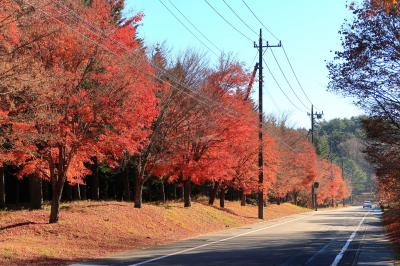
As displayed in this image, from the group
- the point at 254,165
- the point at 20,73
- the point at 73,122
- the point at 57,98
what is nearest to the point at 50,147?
the point at 73,122

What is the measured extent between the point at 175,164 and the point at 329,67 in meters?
15.5

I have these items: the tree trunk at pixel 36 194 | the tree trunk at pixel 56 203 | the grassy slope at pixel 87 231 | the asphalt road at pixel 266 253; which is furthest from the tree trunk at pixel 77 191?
the asphalt road at pixel 266 253

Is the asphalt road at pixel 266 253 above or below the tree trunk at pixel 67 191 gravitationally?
below

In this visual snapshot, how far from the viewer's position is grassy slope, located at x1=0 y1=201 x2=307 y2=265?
638 inches

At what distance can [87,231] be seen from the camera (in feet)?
68.0

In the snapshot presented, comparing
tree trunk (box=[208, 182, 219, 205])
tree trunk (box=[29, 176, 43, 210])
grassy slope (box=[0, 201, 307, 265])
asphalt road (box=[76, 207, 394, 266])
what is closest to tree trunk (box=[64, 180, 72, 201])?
grassy slope (box=[0, 201, 307, 265])

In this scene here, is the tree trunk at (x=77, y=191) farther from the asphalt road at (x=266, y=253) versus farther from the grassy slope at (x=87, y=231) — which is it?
the asphalt road at (x=266, y=253)

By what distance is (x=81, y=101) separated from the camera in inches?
760

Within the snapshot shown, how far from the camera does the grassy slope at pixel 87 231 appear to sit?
1621cm

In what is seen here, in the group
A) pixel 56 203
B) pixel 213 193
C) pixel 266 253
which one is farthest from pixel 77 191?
pixel 266 253

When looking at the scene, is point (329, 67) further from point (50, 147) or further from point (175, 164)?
point (175, 164)

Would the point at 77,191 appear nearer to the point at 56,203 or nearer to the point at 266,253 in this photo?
the point at 56,203

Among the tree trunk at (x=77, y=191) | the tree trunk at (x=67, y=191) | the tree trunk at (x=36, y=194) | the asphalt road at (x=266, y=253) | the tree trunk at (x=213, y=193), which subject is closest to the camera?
the asphalt road at (x=266, y=253)

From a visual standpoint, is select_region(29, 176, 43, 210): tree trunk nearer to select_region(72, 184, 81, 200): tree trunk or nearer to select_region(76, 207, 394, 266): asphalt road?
select_region(76, 207, 394, 266): asphalt road
